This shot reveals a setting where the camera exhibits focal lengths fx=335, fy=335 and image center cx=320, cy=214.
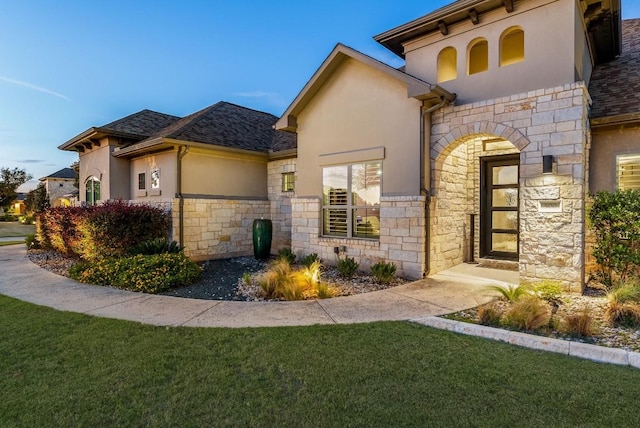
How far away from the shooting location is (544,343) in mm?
3771

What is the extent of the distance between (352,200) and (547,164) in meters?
4.28

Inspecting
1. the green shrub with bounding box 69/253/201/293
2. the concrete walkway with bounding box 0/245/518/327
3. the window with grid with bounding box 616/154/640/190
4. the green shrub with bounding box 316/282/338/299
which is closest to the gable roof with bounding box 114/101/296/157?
the green shrub with bounding box 69/253/201/293

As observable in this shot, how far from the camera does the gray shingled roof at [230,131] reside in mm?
10789

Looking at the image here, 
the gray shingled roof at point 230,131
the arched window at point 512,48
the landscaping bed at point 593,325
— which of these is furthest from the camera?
the gray shingled roof at point 230,131

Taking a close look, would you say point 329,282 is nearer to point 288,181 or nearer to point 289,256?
point 289,256

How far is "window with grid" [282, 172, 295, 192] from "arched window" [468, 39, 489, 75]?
642 centimetres

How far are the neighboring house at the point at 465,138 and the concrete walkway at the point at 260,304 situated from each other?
123 cm

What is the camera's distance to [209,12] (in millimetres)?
17828

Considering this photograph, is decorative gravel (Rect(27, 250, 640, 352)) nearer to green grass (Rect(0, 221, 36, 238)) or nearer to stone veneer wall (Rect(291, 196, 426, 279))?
stone veneer wall (Rect(291, 196, 426, 279))

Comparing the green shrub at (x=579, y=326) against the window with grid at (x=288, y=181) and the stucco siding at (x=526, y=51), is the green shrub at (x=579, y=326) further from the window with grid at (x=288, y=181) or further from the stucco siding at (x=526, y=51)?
the window with grid at (x=288, y=181)

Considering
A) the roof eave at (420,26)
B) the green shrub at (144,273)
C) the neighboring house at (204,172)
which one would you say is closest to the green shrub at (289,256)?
the neighboring house at (204,172)

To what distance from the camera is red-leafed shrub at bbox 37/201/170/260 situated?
29.0 feet

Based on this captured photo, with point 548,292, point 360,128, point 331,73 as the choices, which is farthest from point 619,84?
point 331,73

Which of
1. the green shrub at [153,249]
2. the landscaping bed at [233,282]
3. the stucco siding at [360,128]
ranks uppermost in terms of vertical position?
the stucco siding at [360,128]
